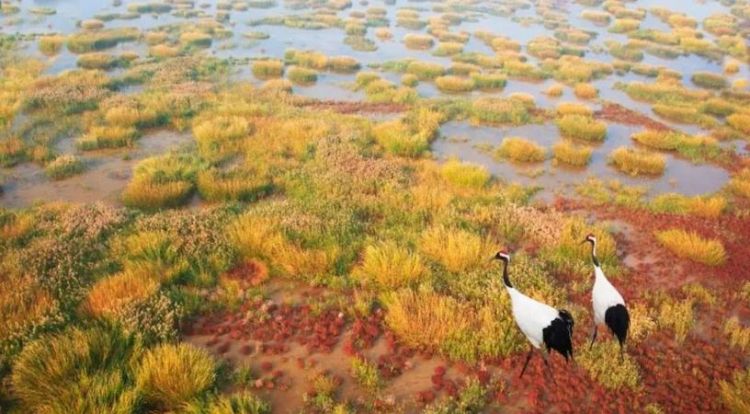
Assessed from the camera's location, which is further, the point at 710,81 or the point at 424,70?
the point at 710,81

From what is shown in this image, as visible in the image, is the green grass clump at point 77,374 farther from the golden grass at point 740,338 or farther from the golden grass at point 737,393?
the golden grass at point 740,338

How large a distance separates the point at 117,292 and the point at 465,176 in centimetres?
1007

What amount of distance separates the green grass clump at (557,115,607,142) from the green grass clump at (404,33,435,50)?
61.3ft

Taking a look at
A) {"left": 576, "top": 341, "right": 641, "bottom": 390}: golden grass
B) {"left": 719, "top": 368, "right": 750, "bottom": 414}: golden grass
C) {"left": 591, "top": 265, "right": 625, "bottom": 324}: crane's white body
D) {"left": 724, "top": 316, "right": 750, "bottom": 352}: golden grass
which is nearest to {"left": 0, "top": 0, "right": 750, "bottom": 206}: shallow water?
{"left": 724, "top": 316, "right": 750, "bottom": 352}: golden grass

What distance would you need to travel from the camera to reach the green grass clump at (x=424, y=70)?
100ft

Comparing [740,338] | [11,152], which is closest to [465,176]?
[740,338]

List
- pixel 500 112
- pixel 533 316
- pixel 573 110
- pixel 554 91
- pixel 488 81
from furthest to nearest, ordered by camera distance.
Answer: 1. pixel 488 81
2. pixel 554 91
3. pixel 573 110
4. pixel 500 112
5. pixel 533 316

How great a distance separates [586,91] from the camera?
2783 centimetres

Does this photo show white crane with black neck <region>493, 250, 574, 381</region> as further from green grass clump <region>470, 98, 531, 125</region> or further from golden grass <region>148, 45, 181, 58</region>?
golden grass <region>148, 45, 181, 58</region>

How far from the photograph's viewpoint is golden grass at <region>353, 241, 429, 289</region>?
9352 millimetres

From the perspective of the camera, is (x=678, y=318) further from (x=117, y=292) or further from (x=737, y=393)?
(x=117, y=292)

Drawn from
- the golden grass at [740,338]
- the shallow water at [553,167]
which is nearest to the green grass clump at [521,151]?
the shallow water at [553,167]

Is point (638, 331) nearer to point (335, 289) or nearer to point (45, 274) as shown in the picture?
point (335, 289)

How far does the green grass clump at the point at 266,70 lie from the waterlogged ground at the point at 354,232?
12 cm
